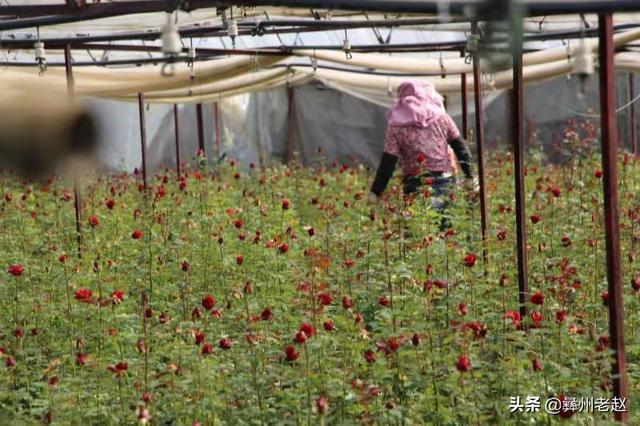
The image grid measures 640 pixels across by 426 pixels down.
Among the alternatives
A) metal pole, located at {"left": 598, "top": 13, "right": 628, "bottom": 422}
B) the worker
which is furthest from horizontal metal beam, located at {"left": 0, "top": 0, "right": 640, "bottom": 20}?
the worker

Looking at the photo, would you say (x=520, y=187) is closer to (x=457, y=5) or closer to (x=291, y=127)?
(x=457, y=5)

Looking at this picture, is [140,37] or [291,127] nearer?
[140,37]

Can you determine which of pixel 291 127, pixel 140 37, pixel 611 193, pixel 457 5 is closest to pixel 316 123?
pixel 291 127

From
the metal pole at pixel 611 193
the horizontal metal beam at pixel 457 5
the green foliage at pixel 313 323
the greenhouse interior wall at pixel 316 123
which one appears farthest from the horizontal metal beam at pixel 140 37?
the greenhouse interior wall at pixel 316 123

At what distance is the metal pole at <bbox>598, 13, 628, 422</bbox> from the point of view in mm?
3967

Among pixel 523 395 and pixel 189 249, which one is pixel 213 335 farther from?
pixel 189 249

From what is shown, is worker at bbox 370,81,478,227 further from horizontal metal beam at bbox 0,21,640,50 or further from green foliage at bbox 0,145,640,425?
horizontal metal beam at bbox 0,21,640,50

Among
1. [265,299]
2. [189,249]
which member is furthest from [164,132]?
[265,299]

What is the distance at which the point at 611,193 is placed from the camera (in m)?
4.05

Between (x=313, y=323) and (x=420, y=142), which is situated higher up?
(x=420, y=142)

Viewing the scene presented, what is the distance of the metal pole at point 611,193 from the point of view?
397 cm

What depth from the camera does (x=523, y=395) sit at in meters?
4.12

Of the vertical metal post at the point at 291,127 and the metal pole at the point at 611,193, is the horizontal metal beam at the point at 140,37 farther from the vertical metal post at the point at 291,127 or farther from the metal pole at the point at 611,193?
the vertical metal post at the point at 291,127

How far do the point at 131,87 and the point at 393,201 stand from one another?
3094 mm
